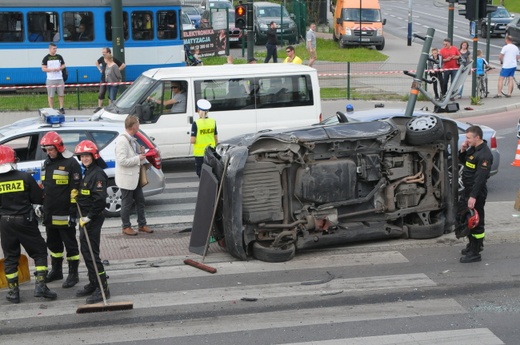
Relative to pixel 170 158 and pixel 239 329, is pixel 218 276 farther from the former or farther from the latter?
pixel 170 158

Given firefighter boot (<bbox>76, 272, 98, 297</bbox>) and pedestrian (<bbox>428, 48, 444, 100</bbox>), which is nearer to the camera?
firefighter boot (<bbox>76, 272, 98, 297</bbox>)

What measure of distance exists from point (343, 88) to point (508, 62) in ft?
16.7

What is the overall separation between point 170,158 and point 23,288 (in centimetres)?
743

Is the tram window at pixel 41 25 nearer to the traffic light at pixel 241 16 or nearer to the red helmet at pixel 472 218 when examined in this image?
the traffic light at pixel 241 16

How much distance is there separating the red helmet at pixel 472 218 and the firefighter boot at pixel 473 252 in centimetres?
23

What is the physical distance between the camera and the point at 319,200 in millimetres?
10859

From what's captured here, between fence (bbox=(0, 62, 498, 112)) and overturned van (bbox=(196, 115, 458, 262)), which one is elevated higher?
overturned van (bbox=(196, 115, 458, 262))

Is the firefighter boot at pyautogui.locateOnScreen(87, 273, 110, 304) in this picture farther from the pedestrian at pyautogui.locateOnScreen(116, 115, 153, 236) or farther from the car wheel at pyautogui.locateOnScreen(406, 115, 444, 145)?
the car wheel at pyautogui.locateOnScreen(406, 115, 444, 145)

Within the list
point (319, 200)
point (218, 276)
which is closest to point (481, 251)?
point (319, 200)

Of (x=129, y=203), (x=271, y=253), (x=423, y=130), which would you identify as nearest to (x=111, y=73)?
(x=129, y=203)

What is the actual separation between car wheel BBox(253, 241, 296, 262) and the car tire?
69.8 inches

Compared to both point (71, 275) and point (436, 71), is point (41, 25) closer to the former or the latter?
point (436, 71)

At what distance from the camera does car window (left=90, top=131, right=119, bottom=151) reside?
13.6m

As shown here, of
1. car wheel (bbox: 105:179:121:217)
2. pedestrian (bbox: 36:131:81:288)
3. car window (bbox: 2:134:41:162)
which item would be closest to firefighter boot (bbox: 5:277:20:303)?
pedestrian (bbox: 36:131:81:288)
